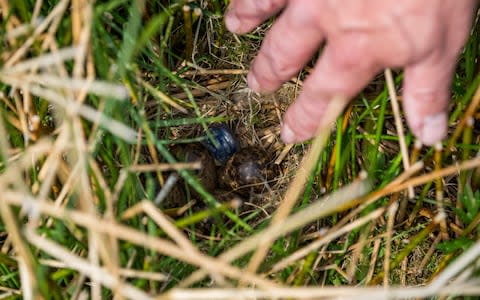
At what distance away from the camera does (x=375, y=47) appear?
3.95 feet

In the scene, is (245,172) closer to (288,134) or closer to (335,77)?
(288,134)

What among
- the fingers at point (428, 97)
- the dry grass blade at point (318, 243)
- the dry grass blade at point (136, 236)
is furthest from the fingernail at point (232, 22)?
the dry grass blade at point (136, 236)

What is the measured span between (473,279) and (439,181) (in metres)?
0.46

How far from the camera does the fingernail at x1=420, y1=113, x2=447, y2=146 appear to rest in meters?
1.31

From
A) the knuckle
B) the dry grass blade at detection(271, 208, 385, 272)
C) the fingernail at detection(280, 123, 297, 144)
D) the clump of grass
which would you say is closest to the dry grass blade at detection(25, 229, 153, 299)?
the clump of grass

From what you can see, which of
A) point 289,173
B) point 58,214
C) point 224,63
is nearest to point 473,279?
point 58,214

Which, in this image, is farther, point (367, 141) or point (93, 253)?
point (367, 141)

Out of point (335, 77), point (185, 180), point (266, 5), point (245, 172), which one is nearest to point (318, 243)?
point (335, 77)

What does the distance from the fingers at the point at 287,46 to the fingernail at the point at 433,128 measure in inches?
10.6

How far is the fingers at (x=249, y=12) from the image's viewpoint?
1.47 metres

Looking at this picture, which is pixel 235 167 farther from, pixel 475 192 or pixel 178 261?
pixel 475 192

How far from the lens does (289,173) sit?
190 cm

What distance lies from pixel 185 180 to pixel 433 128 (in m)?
0.58

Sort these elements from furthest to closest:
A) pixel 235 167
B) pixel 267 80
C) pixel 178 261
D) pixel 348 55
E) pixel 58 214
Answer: pixel 235 167, pixel 267 80, pixel 178 261, pixel 348 55, pixel 58 214
